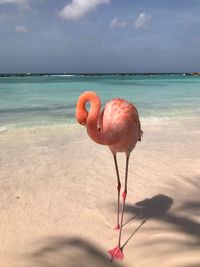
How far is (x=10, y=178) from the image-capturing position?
549 cm

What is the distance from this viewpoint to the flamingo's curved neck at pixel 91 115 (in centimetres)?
348

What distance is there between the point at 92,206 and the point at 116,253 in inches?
44.3

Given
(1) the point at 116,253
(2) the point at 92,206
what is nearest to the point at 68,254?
(1) the point at 116,253

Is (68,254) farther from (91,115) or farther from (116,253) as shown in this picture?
(91,115)

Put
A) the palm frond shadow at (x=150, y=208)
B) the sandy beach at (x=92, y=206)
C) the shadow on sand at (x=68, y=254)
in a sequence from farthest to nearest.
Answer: the palm frond shadow at (x=150, y=208) < the sandy beach at (x=92, y=206) < the shadow on sand at (x=68, y=254)

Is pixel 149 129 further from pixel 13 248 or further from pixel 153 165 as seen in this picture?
pixel 13 248

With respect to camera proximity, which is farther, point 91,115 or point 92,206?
point 92,206

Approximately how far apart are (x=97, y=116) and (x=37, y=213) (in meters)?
1.54

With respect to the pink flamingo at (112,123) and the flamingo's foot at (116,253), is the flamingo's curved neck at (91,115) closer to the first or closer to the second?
the pink flamingo at (112,123)

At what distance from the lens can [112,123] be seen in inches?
144

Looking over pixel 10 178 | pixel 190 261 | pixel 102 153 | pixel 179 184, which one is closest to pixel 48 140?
pixel 102 153

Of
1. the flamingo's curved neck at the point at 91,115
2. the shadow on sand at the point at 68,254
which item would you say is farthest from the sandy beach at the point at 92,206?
the flamingo's curved neck at the point at 91,115

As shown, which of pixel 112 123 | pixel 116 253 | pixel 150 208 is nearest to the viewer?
pixel 116 253

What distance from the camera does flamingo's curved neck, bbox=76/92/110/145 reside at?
348cm
